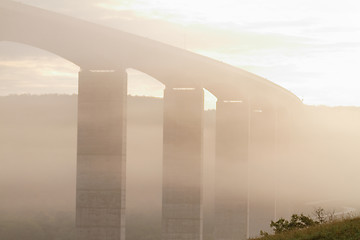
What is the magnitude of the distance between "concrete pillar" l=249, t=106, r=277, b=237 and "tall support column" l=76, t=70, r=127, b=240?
3467 cm

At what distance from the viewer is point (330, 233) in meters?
26.6

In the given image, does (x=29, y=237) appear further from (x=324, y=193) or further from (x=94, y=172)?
(x=94, y=172)

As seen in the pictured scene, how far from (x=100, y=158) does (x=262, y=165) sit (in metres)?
40.0

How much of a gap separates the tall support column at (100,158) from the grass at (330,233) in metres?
23.9

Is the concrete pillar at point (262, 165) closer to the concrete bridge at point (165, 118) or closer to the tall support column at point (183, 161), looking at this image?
the concrete bridge at point (165, 118)

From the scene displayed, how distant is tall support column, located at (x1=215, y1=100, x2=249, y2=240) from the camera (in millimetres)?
Result: 74688

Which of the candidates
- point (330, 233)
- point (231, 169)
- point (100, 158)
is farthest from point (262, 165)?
point (330, 233)

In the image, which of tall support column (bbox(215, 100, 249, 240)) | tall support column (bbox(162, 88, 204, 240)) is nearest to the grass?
tall support column (bbox(162, 88, 204, 240))

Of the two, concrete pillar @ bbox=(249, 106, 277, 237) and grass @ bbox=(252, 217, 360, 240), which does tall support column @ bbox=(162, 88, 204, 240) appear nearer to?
concrete pillar @ bbox=(249, 106, 277, 237)

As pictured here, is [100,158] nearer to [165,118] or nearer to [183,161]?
[165,118]

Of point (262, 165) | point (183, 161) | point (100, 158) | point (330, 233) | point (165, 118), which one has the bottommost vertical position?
point (330, 233)

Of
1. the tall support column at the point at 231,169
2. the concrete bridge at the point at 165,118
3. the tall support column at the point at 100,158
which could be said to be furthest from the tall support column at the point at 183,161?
the tall support column at the point at 231,169

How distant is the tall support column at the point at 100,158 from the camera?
50.5m

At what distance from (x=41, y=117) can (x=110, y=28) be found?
104m
